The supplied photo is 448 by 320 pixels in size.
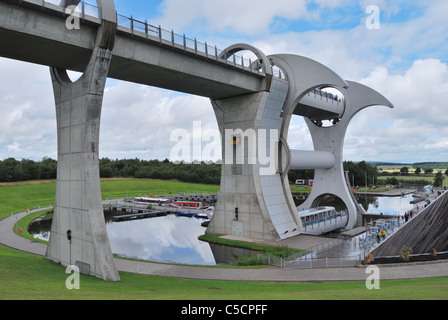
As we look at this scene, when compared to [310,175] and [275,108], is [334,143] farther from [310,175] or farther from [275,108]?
[310,175]

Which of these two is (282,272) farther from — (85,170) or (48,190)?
(48,190)

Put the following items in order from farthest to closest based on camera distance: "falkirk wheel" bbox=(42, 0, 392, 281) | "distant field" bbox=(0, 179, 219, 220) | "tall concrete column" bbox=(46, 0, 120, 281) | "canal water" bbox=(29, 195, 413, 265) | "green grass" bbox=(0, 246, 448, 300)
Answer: "distant field" bbox=(0, 179, 219, 220), "canal water" bbox=(29, 195, 413, 265), "falkirk wheel" bbox=(42, 0, 392, 281), "tall concrete column" bbox=(46, 0, 120, 281), "green grass" bbox=(0, 246, 448, 300)

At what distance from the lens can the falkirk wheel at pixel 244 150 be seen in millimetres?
18844

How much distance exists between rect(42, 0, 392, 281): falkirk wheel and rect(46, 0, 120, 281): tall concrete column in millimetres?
52

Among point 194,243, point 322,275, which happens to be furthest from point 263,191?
point 322,275

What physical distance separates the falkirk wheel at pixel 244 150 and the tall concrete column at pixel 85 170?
5 cm

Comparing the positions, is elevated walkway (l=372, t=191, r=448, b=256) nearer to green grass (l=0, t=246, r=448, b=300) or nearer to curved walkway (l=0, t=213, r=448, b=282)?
curved walkway (l=0, t=213, r=448, b=282)

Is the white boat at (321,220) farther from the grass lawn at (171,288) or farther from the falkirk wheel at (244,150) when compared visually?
the grass lawn at (171,288)

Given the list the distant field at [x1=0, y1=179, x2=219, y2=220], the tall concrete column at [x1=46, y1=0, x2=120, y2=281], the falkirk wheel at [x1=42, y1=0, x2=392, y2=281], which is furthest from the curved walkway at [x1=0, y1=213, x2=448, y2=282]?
the distant field at [x1=0, y1=179, x2=219, y2=220]

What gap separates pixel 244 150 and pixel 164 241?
12.1m

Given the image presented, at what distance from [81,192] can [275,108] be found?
1953 cm

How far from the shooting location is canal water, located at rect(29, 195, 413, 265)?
27.7 m

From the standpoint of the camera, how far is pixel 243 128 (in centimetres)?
3197

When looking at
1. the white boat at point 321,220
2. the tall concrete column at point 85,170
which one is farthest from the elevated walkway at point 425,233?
the tall concrete column at point 85,170
